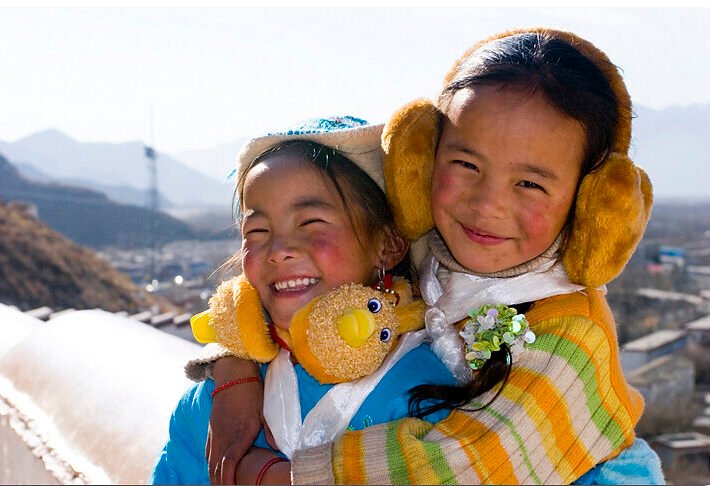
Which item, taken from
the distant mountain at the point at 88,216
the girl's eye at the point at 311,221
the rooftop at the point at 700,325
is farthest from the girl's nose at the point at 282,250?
the distant mountain at the point at 88,216

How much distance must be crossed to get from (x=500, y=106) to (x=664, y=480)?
645 millimetres

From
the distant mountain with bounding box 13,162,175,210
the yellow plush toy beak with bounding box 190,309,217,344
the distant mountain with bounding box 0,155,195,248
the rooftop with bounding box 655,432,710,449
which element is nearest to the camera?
the yellow plush toy beak with bounding box 190,309,217,344

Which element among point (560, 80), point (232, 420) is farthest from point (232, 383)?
point (560, 80)

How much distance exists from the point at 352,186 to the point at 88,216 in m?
34.7

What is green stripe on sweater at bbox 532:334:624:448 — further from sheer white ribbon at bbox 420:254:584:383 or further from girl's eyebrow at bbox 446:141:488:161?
girl's eyebrow at bbox 446:141:488:161

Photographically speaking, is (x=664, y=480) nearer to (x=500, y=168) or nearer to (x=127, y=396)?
(x=500, y=168)

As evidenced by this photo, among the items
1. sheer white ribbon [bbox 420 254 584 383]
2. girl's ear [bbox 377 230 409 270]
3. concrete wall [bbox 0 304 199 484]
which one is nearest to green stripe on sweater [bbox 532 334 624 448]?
sheer white ribbon [bbox 420 254 584 383]

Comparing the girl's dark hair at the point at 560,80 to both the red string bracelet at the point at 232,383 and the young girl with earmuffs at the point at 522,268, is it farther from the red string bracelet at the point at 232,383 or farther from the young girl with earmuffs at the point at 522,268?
the red string bracelet at the point at 232,383

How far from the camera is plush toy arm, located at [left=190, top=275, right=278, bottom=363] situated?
4.56ft

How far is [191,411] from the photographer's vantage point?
1472 millimetres

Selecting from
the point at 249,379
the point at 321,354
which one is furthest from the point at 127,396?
the point at 321,354

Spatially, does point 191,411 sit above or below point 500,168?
below

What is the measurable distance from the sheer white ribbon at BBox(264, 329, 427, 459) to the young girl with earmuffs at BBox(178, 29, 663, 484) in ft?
0.27

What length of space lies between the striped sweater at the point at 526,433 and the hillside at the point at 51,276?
2029 cm
